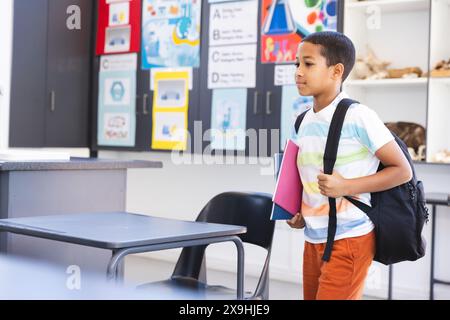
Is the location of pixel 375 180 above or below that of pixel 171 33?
below

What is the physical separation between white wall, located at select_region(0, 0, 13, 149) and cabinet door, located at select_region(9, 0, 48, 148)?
1.3 inches

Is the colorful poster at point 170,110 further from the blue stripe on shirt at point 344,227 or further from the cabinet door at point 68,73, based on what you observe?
the blue stripe on shirt at point 344,227

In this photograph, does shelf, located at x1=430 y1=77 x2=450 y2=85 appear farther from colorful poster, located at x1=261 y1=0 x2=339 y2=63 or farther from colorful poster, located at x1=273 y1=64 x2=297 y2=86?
colorful poster, located at x1=273 y1=64 x2=297 y2=86

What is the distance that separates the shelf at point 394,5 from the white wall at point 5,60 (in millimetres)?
2349

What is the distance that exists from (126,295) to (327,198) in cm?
136

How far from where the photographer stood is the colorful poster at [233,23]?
406cm

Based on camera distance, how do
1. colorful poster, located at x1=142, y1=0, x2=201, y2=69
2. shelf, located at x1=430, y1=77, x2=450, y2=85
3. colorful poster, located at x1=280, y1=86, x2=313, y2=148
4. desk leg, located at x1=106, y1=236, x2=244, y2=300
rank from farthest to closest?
colorful poster, located at x1=142, y1=0, x2=201, y2=69, colorful poster, located at x1=280, y1=86, x2=313, y2=148, shelf, located at x1=430, y1=77, x2=450, y2=85, desk leg, located at x1=106, y1=236, x2=244, y2=300

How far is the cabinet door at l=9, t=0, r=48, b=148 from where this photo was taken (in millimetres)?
4395

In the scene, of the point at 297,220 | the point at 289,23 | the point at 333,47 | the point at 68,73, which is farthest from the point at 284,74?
the point at 297,220

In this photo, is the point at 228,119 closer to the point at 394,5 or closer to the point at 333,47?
the point at 394,5

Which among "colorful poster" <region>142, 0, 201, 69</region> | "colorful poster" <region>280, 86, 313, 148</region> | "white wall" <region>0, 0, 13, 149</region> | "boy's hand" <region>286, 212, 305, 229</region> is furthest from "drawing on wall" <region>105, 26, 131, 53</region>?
"boy's hand" <region>286, 212, 305, 229</region>

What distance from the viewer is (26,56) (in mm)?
4445

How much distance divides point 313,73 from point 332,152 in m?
0.22

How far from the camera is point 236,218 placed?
86.3 inches
